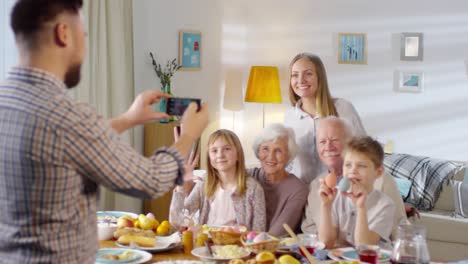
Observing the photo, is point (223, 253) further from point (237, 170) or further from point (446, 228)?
point (446, 228)

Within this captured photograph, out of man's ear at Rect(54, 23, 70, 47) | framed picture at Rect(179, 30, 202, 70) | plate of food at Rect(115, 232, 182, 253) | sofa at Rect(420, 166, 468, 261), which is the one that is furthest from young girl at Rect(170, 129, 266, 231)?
framed picture at Rect(179, 30, 202, 70)

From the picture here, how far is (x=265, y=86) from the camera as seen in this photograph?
21.5 feet

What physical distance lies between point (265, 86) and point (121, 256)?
3757 mm

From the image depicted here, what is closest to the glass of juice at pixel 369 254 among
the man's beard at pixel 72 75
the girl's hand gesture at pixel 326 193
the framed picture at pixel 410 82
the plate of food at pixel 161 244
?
the girl's hand gesture at pixel 326 193

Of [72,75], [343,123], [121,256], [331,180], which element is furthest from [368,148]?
[72,75]

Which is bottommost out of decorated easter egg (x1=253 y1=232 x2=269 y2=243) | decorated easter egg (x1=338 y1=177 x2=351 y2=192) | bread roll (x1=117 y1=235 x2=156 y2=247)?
bread roll (x1=117 y1=235 x2=156 y2=247)

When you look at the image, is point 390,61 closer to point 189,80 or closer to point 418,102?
point 418,102

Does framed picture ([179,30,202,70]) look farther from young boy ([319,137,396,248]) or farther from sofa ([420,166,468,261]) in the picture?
young boy ([319,137,396,248])

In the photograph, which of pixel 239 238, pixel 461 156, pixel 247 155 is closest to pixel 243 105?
pixel 247 155

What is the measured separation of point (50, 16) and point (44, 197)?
43 centimetres

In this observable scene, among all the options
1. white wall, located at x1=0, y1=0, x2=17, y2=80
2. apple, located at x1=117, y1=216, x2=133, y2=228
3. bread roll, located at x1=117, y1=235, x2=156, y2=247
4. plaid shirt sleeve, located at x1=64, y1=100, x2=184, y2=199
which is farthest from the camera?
white wall, located at x1=0, y1=0, x2=17, y2=80

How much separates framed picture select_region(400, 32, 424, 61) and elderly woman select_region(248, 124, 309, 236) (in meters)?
2.60

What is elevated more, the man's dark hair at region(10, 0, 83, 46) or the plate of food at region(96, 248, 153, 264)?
the man's dark hair at region(10, 0, 83, 46)

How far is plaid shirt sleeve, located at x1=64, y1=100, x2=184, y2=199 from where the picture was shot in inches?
74.1
